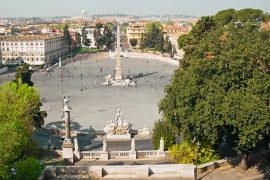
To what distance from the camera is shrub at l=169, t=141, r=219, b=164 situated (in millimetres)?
30516

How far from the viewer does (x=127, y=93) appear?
7431 centimetres

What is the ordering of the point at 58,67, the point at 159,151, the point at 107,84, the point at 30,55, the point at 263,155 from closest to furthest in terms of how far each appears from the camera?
1. the point at 263,155
2. the point at 159,151
3. the point at 107,84
4. the point at 58,67
5. the point at 30,55

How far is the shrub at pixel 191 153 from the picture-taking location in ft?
100

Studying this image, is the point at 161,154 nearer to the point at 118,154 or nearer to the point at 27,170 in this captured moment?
the point at 118,154

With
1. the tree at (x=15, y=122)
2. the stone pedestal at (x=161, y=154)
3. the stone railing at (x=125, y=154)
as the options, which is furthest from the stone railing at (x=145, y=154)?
the tree at (x=15, y=122)

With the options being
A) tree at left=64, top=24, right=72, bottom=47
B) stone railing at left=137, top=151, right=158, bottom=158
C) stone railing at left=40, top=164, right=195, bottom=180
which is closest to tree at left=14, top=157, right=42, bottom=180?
stone railing at left=40, top=164, right=195, bottom=180

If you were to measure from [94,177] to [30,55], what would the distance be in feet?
322

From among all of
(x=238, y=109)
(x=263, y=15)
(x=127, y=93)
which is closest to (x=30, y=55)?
(x=127, y=93)

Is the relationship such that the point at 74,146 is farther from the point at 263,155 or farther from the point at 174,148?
the point at 263,155

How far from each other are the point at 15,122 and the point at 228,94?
1343cm

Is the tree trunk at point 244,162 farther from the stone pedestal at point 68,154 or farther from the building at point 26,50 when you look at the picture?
the building at point 26,50

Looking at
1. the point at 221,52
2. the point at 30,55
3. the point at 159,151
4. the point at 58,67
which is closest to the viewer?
the point at 221,52

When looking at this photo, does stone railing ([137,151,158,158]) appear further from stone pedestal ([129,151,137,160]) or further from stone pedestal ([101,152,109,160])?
stone pedestal ([101,152,109,160])

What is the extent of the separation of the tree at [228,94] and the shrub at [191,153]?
688 mm
